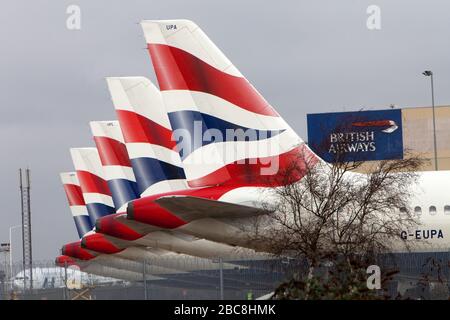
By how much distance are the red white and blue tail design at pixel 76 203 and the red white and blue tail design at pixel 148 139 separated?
25.7 metres

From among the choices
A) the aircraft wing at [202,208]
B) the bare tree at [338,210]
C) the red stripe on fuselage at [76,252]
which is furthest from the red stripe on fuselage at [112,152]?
the aircraft wing at [202,208]

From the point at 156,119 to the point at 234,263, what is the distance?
48.3ft

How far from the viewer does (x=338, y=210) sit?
102ft

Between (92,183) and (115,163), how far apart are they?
11.3 metres

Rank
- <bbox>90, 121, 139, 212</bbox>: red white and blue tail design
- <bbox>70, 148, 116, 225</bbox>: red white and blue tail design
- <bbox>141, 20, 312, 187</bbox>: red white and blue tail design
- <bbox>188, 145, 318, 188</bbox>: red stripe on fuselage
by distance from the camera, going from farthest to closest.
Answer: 1. <bbox>70, 148, 116, 225</bbox>: red white and blue tail design
2. <bbox>90, 121, 139, 212</bbox>: red white and blue tail design
3. <bbox>141, 20, 312, 187</bbox>: red white and blue tail design
4. <bbox>188, 145, 318, 188</bbox>: red stripe on fuselage

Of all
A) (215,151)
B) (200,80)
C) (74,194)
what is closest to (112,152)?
(200,80)

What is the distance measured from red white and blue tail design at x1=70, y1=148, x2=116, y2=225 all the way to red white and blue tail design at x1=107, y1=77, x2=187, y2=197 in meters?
15.9

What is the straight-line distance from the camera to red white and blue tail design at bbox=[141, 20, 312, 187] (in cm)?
3353

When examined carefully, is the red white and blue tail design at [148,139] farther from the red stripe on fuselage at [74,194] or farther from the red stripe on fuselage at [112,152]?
the red stripe on fuselage at [74,194]

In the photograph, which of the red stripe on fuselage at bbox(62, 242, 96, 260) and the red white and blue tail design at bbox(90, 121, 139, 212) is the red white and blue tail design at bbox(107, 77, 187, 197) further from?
the red stripe on fuselage at bbox(62, 242, 96, 260)

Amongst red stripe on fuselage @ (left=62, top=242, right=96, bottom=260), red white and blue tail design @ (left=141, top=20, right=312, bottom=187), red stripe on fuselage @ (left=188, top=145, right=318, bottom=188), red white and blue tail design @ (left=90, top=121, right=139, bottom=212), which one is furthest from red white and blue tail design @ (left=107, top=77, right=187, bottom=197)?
red stripe on fuselage @ (left=62, top=242, right=96, bottom=260)

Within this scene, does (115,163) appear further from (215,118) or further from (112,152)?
(215,118)

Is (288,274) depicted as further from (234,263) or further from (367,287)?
(367,287)
